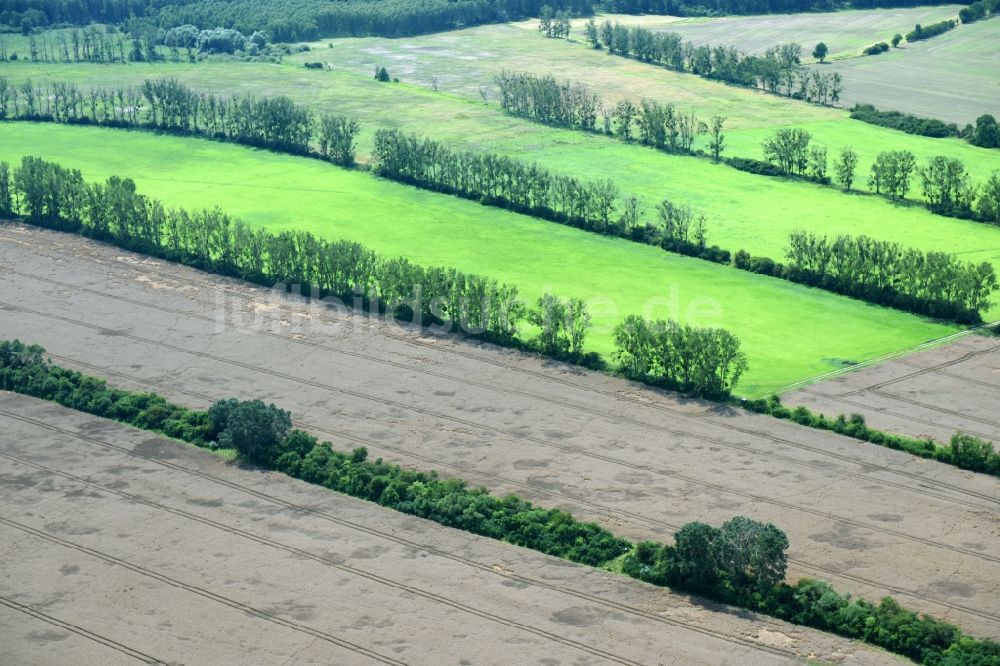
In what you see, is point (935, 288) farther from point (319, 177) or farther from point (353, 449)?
point (319, 177)

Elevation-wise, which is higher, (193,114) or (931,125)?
(931,125)

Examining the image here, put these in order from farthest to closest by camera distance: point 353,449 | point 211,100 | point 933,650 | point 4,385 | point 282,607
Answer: point 211,100 < point 4,385 < point 353,449 < point 282,607 < point 933,650

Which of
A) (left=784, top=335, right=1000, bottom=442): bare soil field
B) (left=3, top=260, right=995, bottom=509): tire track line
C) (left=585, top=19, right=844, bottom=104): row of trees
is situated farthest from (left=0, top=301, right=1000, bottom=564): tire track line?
(left=585, top=19, right=844, bottom=104): row of trees

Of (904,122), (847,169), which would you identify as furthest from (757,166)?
(904,122)

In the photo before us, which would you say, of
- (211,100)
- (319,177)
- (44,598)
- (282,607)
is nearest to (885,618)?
(282,607)

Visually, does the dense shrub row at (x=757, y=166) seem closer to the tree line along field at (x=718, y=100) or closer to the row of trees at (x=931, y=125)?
the tree line along field at (x=718, y=100)

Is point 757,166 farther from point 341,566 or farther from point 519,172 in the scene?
point 341,566
